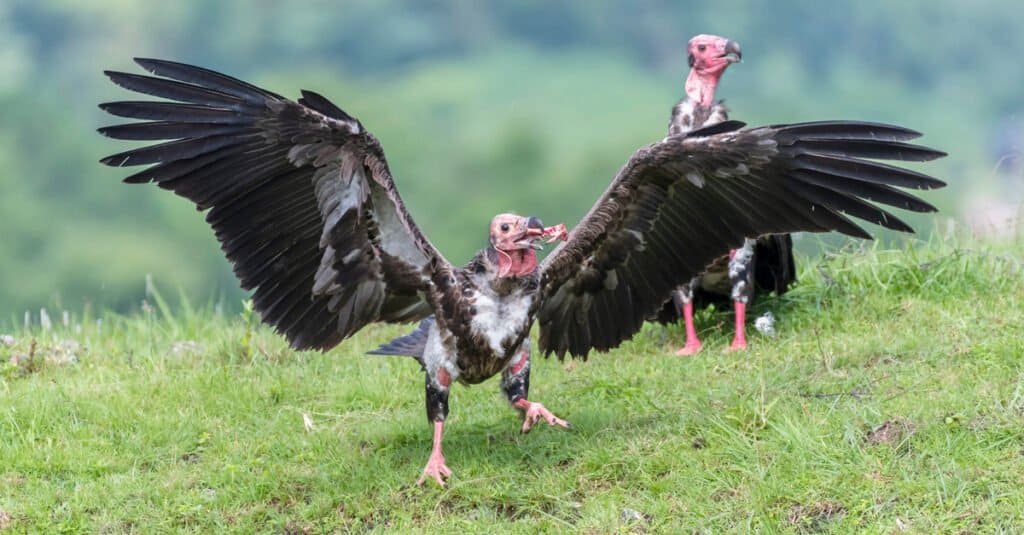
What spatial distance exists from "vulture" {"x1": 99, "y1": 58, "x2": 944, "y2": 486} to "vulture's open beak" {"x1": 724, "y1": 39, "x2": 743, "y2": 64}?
2.14m

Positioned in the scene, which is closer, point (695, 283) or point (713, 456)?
point (713, 456)

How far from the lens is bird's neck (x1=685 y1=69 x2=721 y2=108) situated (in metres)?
8.09

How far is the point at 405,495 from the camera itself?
595 cm

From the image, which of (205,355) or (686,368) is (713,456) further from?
(205,355)

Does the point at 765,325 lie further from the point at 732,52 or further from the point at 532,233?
the point at 532,233

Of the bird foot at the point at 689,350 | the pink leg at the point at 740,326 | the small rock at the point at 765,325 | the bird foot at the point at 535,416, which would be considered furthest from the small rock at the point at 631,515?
the small rock at the point at 765,325

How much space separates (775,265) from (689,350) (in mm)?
816

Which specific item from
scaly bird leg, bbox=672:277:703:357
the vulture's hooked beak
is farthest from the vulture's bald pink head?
the vulture's hooked beak

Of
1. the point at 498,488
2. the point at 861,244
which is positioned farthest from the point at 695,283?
the point at 498,488

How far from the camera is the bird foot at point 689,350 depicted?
7785 millimetres

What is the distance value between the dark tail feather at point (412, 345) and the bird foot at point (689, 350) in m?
1.82

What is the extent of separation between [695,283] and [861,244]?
1.38m

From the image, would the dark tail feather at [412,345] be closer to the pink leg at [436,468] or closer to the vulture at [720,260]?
the pink leg at [436,468]

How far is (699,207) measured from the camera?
6285mm
